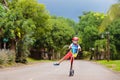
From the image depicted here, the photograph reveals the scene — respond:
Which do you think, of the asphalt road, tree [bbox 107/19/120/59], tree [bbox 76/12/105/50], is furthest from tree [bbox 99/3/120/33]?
tree [bbox 76/12/105/50]

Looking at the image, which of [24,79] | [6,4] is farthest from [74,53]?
[6,4]

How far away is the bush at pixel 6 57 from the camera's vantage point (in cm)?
3756

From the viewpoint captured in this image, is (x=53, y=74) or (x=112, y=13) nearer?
(x=53, y=74)

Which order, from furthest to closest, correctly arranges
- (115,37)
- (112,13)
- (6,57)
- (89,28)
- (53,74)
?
(89,28) < (115,37) < (6,57) < (112,13) < (53,74)

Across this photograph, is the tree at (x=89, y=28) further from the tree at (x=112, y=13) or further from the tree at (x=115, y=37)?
the tree at (x=112, y=13)

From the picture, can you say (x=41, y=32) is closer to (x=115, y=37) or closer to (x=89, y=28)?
(x=115, y=37)

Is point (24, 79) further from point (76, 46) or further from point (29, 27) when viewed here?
point (29, 27)

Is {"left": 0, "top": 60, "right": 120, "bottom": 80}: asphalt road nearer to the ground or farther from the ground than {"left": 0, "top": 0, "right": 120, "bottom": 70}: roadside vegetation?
nearer to the ground

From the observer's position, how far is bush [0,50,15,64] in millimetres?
37562

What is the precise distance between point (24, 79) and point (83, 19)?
295 ft

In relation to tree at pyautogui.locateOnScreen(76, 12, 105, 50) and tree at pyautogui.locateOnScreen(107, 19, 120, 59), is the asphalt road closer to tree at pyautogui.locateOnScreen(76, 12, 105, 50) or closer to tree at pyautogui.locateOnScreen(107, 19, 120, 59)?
tree at pyautogui.locateOnScreen(107, 19, 120, 59)

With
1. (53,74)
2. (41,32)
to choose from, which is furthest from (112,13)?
(41,32)

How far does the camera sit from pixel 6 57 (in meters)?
39.3

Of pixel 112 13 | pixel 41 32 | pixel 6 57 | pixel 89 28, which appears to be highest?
pixel 89 28
